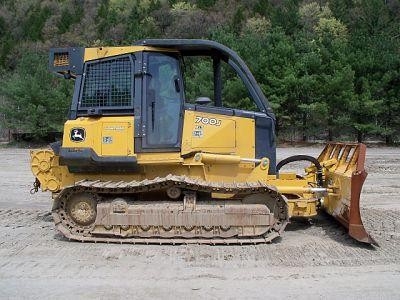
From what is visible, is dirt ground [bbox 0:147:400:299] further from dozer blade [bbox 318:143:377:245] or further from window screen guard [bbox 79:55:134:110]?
window screen guard [bbox 79:55:134:110]

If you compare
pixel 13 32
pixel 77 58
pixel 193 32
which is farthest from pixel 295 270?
pixel 13 32

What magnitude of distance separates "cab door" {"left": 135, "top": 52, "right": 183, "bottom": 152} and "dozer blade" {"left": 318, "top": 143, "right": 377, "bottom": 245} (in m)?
2.32

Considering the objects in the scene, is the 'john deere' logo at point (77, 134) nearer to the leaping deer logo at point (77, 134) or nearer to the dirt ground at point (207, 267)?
the leaping deer logo at point (77, 134)

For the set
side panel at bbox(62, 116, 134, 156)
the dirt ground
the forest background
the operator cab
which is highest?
the forest background

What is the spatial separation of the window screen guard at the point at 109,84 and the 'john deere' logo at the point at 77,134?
419mm

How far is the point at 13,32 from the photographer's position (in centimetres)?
9288

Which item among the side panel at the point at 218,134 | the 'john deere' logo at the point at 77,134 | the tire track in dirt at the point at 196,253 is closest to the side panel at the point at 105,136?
the 'john deere' logo at the point at 77,134

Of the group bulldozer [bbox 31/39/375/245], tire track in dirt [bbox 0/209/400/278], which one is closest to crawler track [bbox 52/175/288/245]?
bulldozer [bbox 31/39/375/245]

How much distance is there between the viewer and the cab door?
283 inches

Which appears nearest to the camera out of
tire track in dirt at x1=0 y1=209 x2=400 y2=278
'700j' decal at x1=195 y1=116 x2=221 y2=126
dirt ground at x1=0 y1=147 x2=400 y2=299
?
dirt ground at x1=0 y1=147 x2=400 y2=299

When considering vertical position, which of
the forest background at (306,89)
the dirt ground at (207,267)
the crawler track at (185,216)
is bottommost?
the dirt ground at (207,267)

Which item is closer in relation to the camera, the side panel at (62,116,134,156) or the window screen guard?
the side panel at (62,116,134,156)

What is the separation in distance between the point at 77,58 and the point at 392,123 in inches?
1015

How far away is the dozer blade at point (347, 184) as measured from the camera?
6.84 meters
